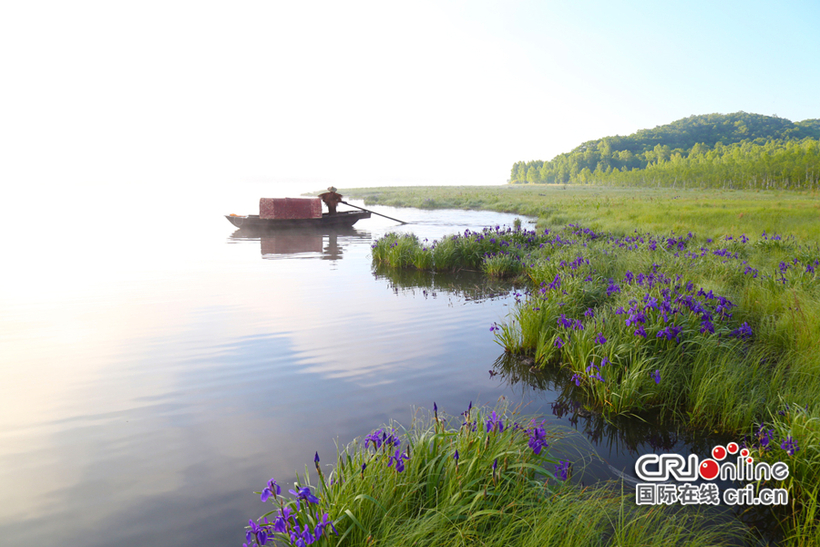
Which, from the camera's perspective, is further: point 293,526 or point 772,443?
point 772,443

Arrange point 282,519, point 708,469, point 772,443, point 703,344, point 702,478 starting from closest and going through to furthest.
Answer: point 282,519, point 772,443, point 702,478, point 708,469, point 703,344

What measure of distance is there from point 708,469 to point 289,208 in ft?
87.4

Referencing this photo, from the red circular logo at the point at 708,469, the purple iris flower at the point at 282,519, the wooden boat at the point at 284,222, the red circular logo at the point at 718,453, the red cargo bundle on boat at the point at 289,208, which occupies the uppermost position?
the red cargo bundle on boat at the point at 289,208

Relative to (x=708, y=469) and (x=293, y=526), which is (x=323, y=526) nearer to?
(x=293, y=526)

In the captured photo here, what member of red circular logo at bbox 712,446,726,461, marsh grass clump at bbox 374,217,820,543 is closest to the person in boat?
marsh grass clump at bbox 374,217,820,543

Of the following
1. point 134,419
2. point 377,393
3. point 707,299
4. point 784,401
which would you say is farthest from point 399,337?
point 784,401

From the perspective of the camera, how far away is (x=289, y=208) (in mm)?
28000

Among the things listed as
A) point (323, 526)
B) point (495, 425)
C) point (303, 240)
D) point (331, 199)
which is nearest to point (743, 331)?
point (495, 425)

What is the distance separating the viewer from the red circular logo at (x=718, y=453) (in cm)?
454

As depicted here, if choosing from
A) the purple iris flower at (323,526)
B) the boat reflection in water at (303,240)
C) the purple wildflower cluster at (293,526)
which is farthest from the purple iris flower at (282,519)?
the boat reflection in water at (303,240)

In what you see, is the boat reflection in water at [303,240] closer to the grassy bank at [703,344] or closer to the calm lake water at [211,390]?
the calm lake water at [211,390]

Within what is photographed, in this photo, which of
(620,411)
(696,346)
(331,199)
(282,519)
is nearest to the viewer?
(282,519)

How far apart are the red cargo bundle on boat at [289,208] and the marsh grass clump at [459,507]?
25701 mm

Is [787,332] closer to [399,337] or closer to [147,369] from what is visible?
[399,337]
